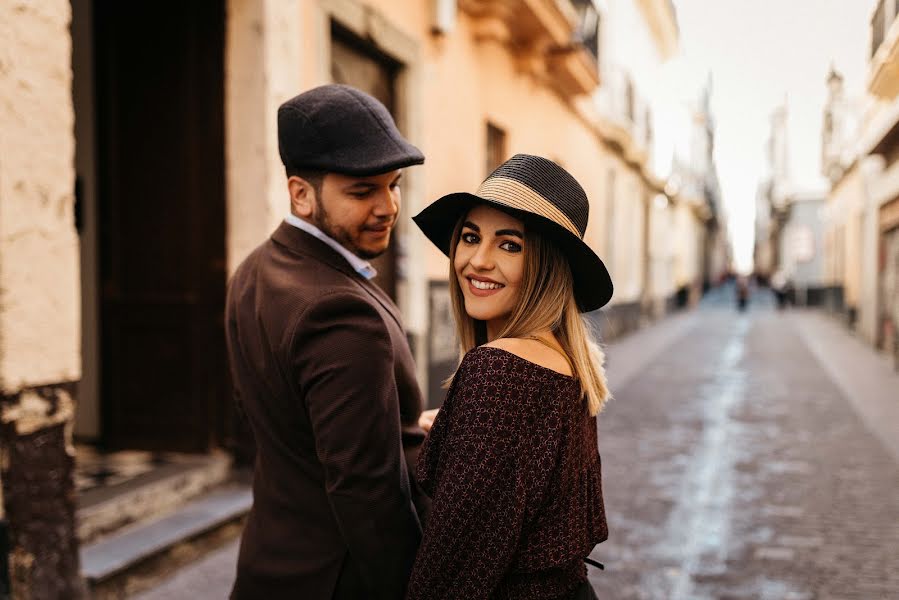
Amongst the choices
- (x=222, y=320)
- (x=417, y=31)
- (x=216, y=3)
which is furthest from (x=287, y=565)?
(x=417, y=31)

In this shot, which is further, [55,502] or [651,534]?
[651,534]

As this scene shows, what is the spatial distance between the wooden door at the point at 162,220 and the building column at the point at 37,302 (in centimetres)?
157

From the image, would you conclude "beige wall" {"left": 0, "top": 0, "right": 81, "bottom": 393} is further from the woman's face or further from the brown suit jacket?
the woman's face

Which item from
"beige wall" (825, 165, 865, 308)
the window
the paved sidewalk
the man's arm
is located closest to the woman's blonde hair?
the man's arm

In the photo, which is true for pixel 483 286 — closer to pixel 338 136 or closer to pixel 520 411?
pixel 520 411

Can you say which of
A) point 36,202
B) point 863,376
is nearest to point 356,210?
point 36,202

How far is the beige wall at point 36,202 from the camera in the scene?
10.4 ft

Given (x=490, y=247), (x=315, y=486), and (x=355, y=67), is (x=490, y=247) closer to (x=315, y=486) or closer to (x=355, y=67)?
(x=315, y=486)

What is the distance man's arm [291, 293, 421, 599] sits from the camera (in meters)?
1.51

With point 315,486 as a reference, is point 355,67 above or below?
above

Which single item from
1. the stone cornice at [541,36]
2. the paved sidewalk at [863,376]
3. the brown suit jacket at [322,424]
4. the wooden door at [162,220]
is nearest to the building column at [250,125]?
the wooden door at [162,220]

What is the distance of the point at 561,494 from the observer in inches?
59.1

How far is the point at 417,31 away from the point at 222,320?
374 centimetres

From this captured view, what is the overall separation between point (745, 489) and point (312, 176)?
16.5 feet
